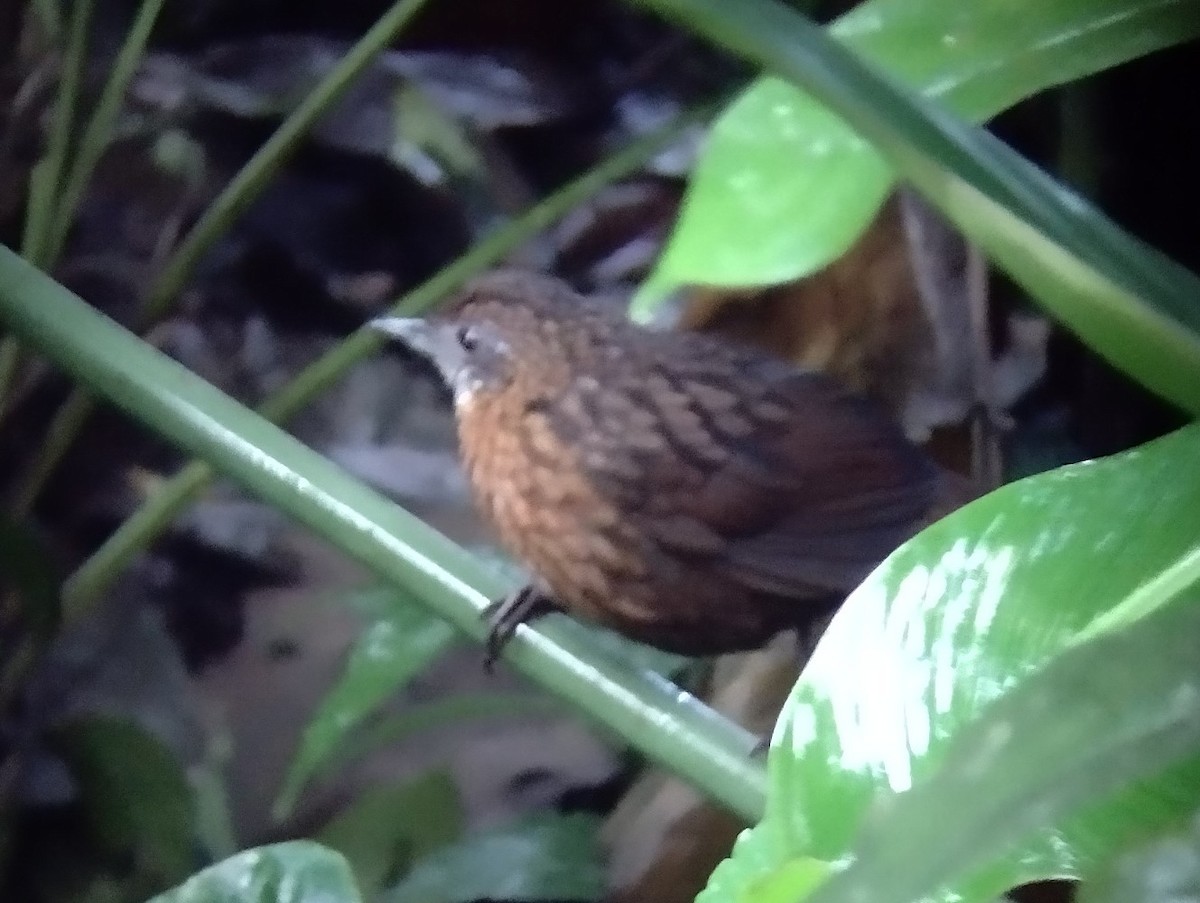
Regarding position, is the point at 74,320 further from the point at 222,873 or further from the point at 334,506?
the point at 222,873

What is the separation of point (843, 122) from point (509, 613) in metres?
0.45

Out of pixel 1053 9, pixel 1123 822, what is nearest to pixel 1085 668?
pixel 1123 822

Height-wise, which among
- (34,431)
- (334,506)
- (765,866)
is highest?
(34,431)

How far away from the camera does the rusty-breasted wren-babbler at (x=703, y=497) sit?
1020 mm

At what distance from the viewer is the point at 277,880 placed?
0.74m

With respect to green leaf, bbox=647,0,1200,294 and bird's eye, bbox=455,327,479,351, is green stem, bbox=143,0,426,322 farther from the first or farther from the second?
green leaf, bbox=647,0,1200,294

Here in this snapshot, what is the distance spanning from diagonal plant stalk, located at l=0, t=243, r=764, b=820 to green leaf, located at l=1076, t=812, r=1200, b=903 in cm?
39

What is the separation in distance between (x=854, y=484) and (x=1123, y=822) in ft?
1.83

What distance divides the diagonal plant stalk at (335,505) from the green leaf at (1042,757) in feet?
1.29

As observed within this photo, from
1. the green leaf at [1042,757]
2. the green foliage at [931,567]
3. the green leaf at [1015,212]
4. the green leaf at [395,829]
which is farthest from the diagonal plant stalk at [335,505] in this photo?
the green leaf at [395,829]

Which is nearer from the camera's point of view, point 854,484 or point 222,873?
point 222,873

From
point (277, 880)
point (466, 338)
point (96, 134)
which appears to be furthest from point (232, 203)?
point (277, 880)

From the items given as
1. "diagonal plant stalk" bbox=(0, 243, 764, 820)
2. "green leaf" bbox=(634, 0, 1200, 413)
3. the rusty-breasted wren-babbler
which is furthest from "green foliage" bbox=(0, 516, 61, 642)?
"green leaf" bbox=(634, 0, 1200, 413)

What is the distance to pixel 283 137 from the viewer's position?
135 centimetres
